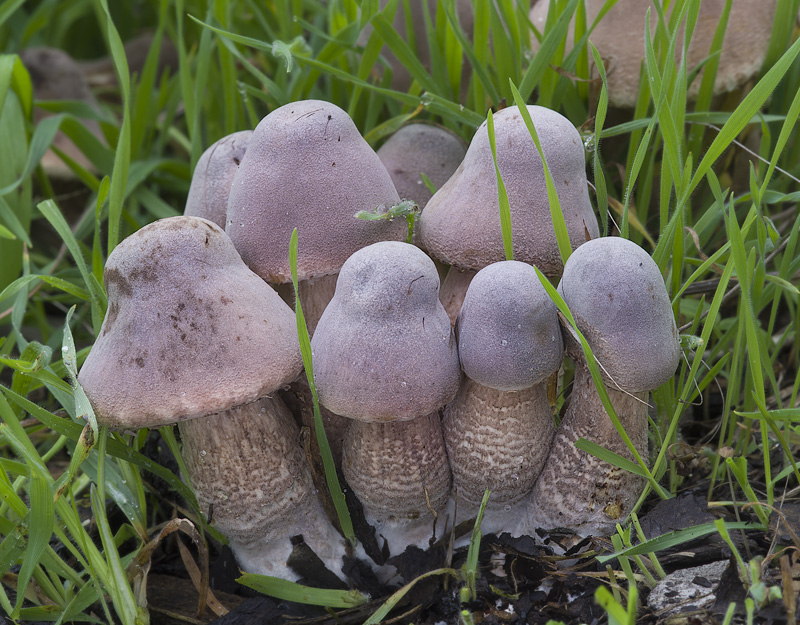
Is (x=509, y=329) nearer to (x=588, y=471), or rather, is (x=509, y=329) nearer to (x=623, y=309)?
(x=623, y=309)

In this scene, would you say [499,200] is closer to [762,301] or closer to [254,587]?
[762,301]

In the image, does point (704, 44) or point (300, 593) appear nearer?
point (300, 593)

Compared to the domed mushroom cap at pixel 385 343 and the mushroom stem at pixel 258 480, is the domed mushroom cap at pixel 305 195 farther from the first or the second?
the mushroom stem at pixel 258 480

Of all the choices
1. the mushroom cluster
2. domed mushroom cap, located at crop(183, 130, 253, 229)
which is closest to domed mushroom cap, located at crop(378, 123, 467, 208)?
the mushroom cluster

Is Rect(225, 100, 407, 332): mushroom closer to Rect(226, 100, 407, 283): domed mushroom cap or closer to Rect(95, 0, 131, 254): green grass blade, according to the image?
Rect(226, 100, 407, 283): domed mushroom cap

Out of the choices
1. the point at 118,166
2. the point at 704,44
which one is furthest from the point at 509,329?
the point at 704,44

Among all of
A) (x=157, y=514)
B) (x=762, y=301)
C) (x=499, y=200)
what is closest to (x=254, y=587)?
(x=157, y=514)
